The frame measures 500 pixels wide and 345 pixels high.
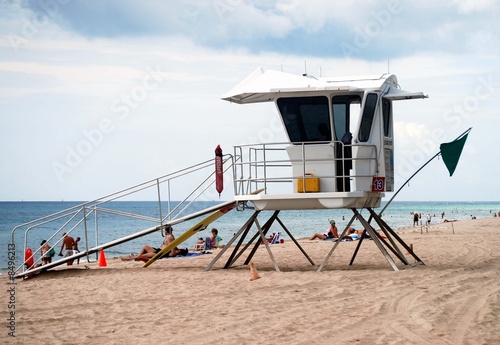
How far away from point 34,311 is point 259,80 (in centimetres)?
759

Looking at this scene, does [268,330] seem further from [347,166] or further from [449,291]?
[347,166]

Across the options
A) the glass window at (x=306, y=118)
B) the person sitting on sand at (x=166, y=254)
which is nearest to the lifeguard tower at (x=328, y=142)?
the glass window at (x=306, y=118)

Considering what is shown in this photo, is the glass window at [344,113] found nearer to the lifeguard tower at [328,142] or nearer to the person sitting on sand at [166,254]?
the lifeguard tower at [328,142]

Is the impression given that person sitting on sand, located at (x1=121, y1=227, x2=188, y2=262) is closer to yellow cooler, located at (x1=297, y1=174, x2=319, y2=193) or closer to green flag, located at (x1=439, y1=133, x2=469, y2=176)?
yellow cooler, located at (x1=297, y1=174, x2=319, y2=193)

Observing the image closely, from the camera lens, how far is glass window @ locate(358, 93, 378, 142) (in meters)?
18.0

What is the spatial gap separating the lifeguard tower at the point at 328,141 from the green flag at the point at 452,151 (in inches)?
76.7

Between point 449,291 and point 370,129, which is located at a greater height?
point 370,129

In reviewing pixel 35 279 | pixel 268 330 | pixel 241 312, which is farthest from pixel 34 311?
pixel 35 279

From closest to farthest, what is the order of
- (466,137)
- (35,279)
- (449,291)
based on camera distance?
(449,291) → (466,137) → (35,279)

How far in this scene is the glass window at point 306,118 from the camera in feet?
59.5

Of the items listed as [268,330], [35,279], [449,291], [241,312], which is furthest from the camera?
[35,279]

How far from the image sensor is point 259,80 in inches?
736

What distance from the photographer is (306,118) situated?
18.2 metres

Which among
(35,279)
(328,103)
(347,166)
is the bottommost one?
(35,279)
